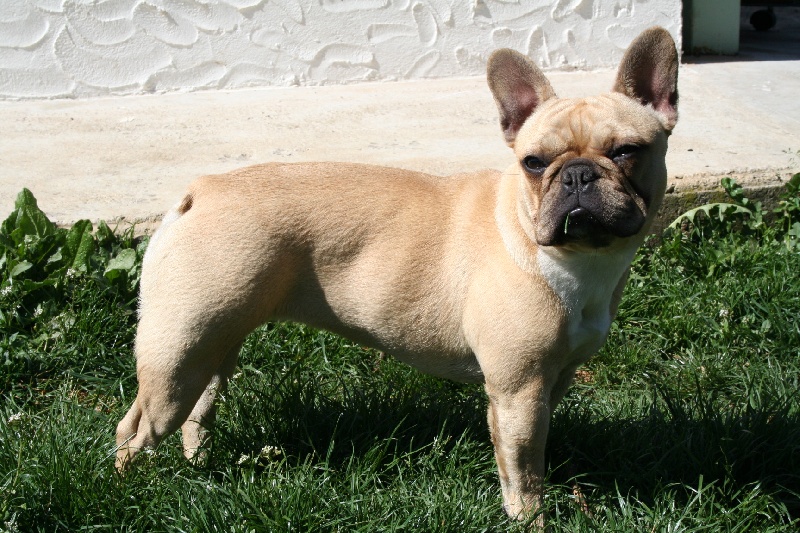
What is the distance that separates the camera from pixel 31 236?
4.73 meters

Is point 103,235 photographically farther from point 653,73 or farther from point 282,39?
point 282,39

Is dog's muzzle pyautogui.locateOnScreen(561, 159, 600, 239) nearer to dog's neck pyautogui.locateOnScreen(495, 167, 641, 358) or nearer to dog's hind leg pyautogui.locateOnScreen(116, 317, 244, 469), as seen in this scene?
dog's neck pyautogui.locateOnScreen(495, 167, 641, 358)

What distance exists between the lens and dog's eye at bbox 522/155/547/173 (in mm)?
3217

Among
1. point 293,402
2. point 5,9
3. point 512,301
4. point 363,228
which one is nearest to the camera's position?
point 512,301

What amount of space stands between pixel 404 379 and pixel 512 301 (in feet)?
3.79

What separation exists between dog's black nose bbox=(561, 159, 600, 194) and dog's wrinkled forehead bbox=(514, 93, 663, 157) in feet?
0.30

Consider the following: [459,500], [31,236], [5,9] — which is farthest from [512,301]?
[5,9]

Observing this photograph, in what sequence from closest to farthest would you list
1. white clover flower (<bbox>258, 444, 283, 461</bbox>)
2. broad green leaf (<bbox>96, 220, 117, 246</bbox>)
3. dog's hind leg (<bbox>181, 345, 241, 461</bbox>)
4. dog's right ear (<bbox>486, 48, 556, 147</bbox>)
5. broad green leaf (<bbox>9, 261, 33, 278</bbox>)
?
dog's right ear (<bbox>486, 48, 556, 147</bbox>) → white clover flower (<bbox>258, 444, 283, 461</bbox>) → dog's hind leg (<bbox>181, 345, 241, 461</bbox>) → broad green leaf (<bbox>9, 261, 33, 278</bbox>) → broad green leaf (<bbox>96, 220, 117, 246</bbox>)

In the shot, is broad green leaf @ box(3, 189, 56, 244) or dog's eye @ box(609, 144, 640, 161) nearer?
dog's eye @ box(609, 144, 640, 161)

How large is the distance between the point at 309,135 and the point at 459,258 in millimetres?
3217

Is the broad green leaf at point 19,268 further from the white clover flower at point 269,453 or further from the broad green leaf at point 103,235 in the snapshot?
the white clover flower at point 269,453

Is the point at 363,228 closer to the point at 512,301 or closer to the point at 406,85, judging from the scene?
the point at 512,301

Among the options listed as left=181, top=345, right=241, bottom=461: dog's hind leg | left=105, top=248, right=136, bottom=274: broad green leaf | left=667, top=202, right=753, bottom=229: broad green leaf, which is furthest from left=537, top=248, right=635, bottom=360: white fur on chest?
left=105, top=248, right=136, bottom=274: broad green leaf

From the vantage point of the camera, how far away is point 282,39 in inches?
291
